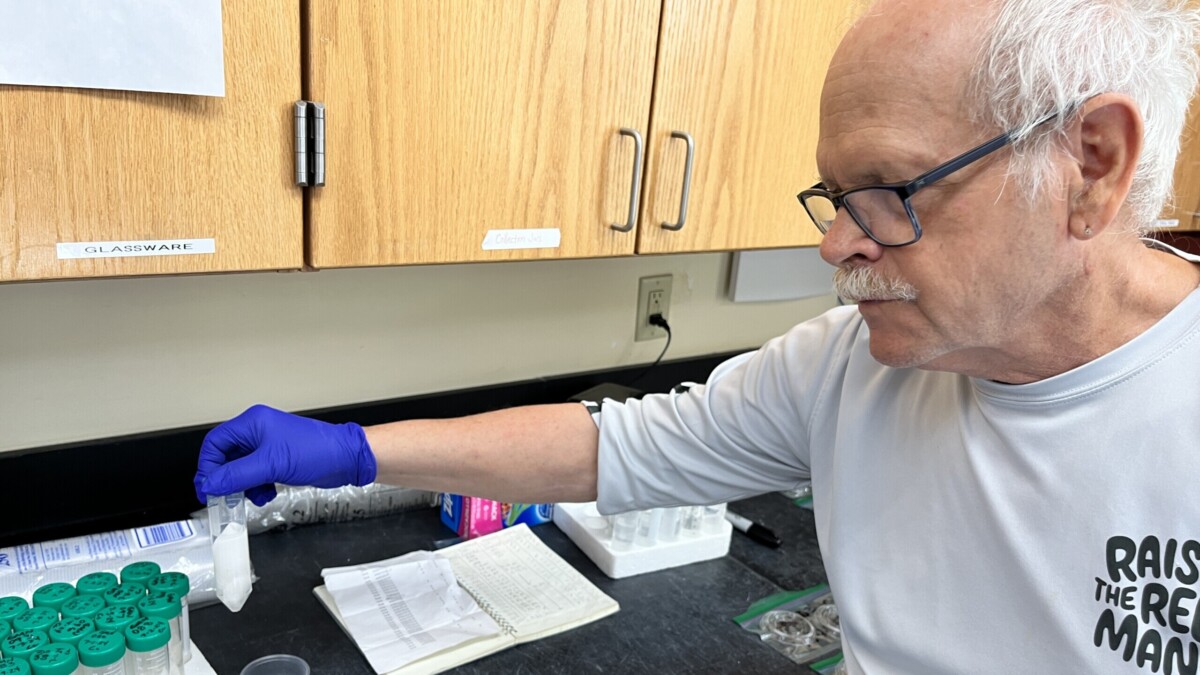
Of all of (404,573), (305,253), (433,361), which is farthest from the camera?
(433,361)

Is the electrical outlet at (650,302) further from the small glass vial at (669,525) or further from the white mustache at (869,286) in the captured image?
the white mustache at (869,286)

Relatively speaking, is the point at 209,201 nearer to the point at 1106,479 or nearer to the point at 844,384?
the point at 844,384

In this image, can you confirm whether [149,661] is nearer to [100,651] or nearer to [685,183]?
[100,651]

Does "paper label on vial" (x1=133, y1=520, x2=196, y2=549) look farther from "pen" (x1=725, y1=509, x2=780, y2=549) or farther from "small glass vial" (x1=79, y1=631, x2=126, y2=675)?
"pen" (x1=725, y1=509, x2=780, y2=549)

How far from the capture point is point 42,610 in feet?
2.62

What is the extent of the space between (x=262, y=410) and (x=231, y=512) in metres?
0.12

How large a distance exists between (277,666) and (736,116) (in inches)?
35.3

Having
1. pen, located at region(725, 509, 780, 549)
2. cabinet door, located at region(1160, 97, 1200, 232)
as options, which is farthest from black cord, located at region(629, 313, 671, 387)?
cabinet door, located at region(1160, 97, 1200, 232)

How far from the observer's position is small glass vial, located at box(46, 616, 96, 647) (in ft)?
2.49

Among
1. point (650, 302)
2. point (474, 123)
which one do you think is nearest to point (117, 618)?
point (474, 123)

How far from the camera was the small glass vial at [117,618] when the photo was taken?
778 mm

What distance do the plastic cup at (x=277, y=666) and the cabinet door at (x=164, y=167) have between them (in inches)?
18.9

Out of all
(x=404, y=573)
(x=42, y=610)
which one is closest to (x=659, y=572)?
(x=404, y=573)

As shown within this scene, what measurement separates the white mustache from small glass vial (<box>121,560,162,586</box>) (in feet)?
2.54
